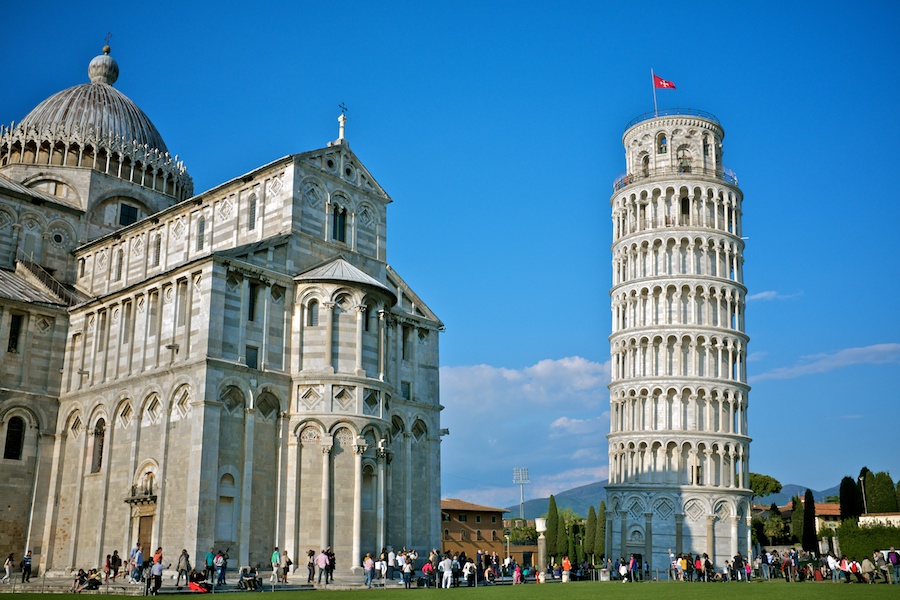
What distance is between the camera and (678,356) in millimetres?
70188

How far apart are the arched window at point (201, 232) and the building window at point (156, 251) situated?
3.21 metres

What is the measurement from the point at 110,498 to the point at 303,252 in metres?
13.0

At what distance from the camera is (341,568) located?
35094 mm

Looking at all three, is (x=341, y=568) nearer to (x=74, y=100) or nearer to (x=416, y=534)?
(x=416, y=534)

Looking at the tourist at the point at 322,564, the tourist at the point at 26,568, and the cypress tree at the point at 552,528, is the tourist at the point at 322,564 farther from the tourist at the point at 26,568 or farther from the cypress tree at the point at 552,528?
the cypress tree at the point at 552,528

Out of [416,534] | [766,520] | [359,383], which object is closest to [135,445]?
[359,383]

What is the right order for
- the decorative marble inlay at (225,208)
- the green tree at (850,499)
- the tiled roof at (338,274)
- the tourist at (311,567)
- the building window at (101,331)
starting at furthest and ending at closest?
the green tree at (850,499)
the decorative marble inlay at (225,208)
the building window at (101,331)
the tiled roof at (338,274)
the tourist at (311,567)

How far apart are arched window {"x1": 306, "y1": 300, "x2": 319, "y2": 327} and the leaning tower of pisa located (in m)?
38.8

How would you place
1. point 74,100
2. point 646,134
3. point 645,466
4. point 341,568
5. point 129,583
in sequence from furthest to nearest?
point 646,134 → point 645,466 → point 74,100 → point 341,568 → point 129,583

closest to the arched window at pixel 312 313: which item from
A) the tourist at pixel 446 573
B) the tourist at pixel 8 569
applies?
the tourist at pixel 446 573

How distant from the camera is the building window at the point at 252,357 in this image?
36000 millimetres

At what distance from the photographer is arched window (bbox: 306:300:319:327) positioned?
3794cm

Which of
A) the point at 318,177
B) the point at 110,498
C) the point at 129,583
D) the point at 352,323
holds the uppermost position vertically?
the point at 318,177

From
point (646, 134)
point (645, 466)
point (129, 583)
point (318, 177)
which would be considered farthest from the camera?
point (646, 134)
